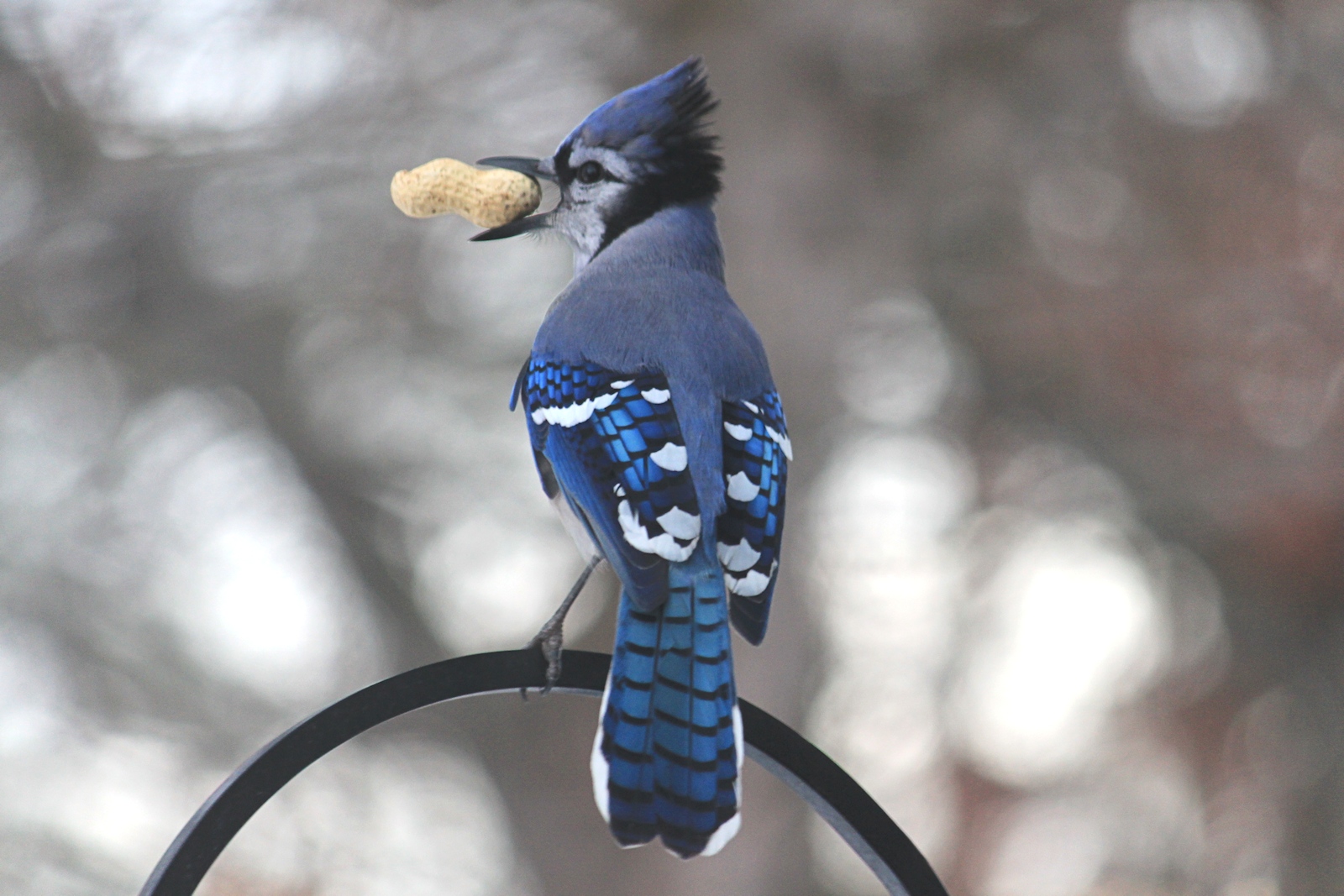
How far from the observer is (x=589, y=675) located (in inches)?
39.8

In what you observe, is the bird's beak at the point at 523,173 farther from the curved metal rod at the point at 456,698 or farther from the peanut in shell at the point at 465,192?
the curved metal rod at the point at 456,698

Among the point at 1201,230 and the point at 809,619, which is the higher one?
the point at 1201,230

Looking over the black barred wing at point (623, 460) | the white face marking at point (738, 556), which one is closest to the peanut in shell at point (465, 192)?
the black barred wing at point (623, 460)

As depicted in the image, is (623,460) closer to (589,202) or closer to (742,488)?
(742,488)

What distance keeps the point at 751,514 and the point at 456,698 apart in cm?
30

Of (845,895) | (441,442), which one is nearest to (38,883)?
(441,442)

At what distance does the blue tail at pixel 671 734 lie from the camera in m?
0.83

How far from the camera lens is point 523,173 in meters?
1.37

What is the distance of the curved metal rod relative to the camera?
76cm

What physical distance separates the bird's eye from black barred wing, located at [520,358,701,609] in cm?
25

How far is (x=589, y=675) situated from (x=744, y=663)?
1.96m

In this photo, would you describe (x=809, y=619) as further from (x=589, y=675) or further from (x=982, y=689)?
(x=589, y=675)

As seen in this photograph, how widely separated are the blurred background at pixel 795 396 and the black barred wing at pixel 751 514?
1608mm

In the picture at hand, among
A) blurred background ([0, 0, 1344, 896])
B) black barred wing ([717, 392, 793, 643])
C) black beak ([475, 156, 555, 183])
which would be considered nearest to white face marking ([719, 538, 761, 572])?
black barred wing ([717, 392, 793, 643])
